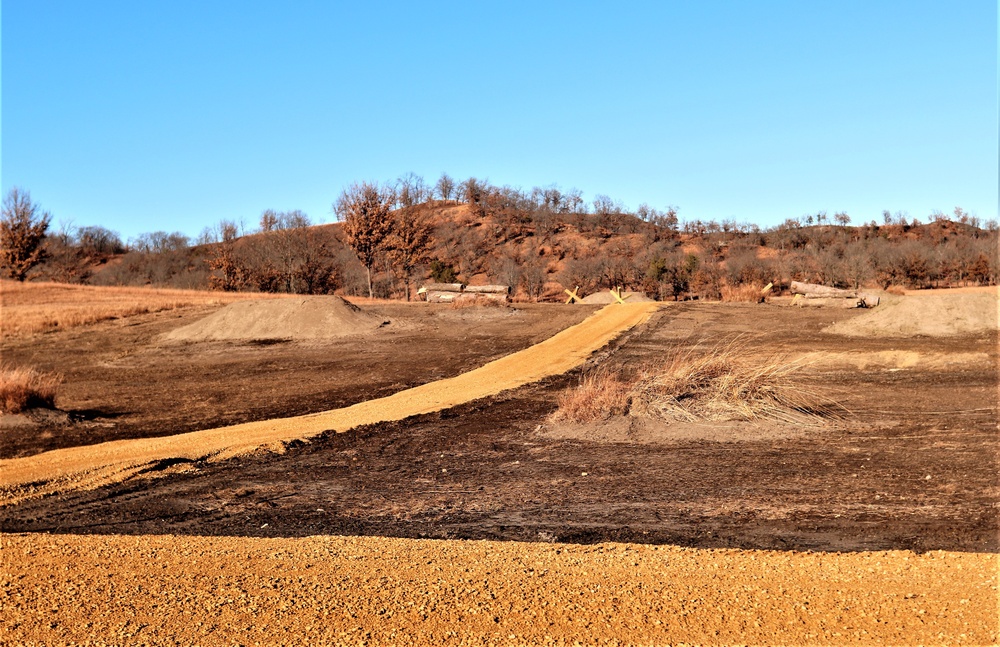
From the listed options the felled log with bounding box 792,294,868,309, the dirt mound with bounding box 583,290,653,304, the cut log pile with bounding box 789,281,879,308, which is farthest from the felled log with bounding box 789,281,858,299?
the dirt mound with bounding box 583,290,653,304

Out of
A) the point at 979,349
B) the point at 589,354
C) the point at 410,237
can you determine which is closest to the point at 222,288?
the point at 410,237

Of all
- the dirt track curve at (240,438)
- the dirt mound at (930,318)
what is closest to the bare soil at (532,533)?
the dirt track curve at (240,438)

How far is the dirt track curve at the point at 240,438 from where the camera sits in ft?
34.7

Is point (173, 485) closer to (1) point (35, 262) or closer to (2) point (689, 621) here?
(2) point (689, 621)

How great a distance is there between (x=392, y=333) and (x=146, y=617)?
2710cm

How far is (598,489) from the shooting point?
9516mm

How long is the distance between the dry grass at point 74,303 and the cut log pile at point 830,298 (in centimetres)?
3021

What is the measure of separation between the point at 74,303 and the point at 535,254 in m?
53.9

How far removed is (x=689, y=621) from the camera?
194 inches

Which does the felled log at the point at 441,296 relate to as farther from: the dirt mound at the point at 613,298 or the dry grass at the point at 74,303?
the dry grass at the point at 74,303

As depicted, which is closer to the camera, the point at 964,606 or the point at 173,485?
the point at 964,606

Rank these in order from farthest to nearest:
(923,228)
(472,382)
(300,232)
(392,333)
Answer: (923,228)
(300,232)
(392,333)
(472,382)

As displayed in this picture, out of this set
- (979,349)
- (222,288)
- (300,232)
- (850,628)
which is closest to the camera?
(850,628)

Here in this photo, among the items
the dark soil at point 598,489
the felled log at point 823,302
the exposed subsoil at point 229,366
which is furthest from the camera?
the felled log at point 823,302
